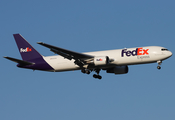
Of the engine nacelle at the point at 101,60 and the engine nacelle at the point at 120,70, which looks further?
the engine nacelle at the point at 120,70

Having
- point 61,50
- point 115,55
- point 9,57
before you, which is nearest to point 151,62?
point 115,55

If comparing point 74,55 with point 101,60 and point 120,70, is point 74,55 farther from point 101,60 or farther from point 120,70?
point 120,70

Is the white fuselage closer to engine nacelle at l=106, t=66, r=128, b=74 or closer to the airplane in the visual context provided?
the airplane

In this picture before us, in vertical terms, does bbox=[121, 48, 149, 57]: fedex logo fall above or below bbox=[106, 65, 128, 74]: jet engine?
above

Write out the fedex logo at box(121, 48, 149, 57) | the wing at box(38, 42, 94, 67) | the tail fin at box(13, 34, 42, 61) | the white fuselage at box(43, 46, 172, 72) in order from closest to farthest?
the wing at box(38, 42, 94, 67)
the white fuselage at box(43, 46, 172, 72)
the fedex logo at box(121, 48, 149, 57)
the tail fin at box(13, 34, 42, 61)

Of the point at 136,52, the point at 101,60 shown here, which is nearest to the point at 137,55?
Answer: the point at 136,52

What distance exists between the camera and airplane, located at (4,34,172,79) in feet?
154

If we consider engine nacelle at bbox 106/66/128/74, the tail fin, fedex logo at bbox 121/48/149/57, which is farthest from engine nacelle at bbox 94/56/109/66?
the tail fin

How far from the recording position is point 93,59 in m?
48.6

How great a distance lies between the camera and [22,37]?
184 ft

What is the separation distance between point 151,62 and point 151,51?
170cm

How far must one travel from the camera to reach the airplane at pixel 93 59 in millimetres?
47031

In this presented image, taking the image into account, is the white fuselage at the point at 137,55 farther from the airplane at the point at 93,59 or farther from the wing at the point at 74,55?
the wing at the point at 74,55

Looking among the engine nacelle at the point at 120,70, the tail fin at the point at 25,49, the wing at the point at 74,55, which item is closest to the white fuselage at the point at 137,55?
the wing at the point at 74,55
